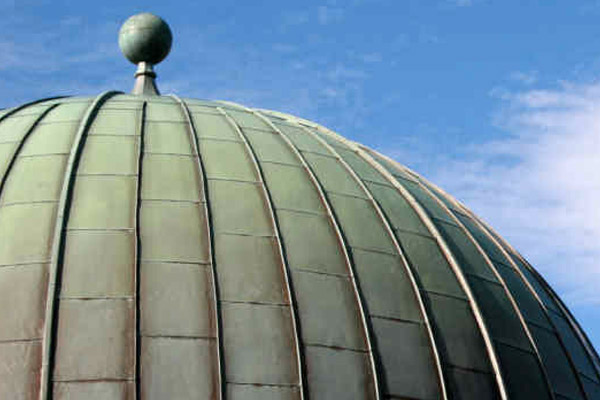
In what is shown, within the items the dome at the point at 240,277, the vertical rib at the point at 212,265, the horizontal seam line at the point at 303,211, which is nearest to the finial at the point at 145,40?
the dome at the point at 240,277

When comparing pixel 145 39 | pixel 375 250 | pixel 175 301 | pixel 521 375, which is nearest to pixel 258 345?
pixel 175 301

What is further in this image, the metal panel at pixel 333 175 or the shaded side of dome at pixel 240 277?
the metal panel at pixel 333 175

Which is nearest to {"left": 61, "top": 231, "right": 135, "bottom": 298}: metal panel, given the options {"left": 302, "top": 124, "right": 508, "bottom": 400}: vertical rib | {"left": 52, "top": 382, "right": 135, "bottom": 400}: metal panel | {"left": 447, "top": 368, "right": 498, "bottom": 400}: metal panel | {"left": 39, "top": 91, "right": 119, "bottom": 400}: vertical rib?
{"left": 39, "top": 91, "right": 119, "bottom": 400}: vertical rib

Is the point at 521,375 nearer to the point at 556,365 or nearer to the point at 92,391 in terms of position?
the point at 556,365

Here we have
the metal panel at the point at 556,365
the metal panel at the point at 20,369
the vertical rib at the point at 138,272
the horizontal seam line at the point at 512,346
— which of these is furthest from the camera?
the metal panel at the point at 556,365

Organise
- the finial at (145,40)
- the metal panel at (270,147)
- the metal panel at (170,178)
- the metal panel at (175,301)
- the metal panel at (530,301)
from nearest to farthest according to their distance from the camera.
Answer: the metal panel at (175,301) < the metal panel at (170,178) < the metal panel at (530,301) < the metal panel at (270,147) < the finial at (145,40)

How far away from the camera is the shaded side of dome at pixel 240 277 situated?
798 inches

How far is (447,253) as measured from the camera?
78.9 feet

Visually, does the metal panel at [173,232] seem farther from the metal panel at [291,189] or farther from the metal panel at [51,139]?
the metal panel at [51,139]

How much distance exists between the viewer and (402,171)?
88.9ft

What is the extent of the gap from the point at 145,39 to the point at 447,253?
9397 millimetres

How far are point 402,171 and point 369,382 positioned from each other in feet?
23.1

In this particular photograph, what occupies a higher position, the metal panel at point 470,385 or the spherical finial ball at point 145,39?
the spherical finial ball at point 145,39

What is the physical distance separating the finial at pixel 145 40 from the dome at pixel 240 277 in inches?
153
